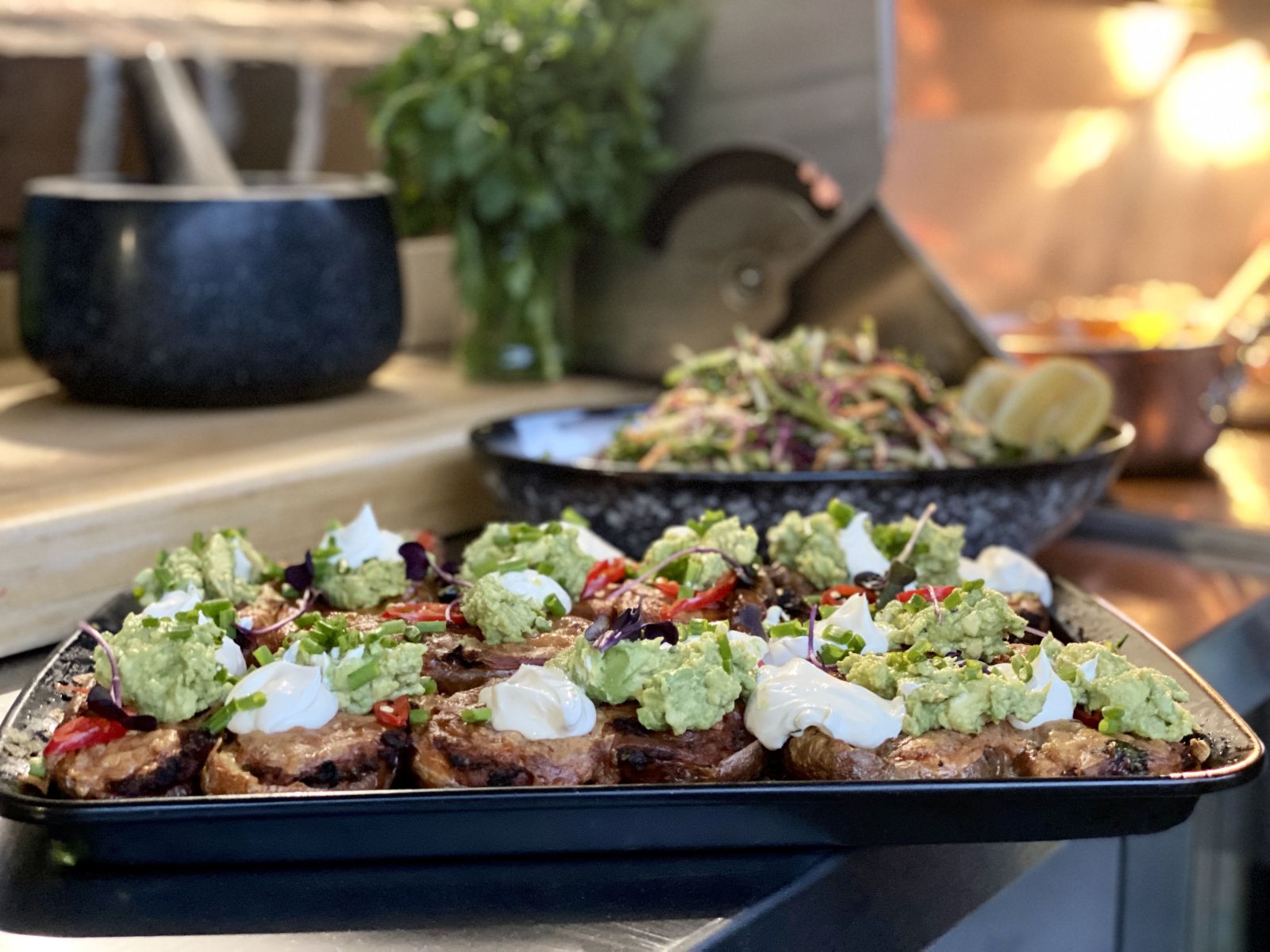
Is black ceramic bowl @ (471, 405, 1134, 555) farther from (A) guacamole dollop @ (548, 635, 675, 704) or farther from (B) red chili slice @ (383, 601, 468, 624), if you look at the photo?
(A) guacamole dollop @ (548, 635, 675, 704)

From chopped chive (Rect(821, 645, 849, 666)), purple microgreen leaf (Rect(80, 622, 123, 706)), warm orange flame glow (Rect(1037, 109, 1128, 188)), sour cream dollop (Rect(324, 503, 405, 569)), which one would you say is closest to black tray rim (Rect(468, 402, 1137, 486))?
sour cream dollop (Rect(324, 503, 405, 569))

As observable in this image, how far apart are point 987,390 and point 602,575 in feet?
2.75

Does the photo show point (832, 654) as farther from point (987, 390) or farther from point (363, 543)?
point (987, 390)

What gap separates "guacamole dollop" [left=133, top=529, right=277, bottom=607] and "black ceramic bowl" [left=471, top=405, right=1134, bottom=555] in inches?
15.4

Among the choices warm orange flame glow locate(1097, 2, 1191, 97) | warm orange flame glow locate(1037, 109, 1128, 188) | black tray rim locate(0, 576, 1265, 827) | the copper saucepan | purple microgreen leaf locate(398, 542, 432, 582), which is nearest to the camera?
black tray rim locate(0, 576, 1265, 827)

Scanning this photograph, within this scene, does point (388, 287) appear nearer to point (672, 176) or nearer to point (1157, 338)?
point (672, 176)

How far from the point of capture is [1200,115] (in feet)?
10.2

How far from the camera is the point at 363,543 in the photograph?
1.32 meters

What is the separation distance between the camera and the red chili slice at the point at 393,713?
99 centimetres

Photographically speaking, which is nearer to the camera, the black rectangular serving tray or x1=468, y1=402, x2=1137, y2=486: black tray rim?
the black rectangular serving tray

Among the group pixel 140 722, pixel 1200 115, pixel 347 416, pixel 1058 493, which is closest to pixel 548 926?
pixel 140 722

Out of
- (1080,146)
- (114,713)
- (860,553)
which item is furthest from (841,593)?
(1080,146)

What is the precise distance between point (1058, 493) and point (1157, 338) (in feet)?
3.05

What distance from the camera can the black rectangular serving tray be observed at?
88 cm
